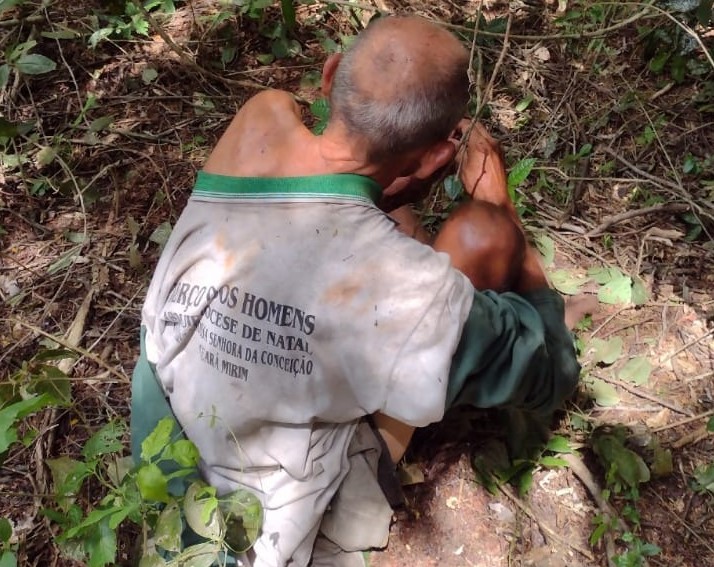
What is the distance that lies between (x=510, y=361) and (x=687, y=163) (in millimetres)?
1385

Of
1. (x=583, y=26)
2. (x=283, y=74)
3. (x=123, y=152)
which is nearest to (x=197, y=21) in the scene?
(x=283, y=74)

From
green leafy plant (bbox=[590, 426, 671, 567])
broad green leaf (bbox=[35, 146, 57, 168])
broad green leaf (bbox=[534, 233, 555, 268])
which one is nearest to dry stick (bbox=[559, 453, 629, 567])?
green leafy plant (bbox=[590, 426, 671, 567])

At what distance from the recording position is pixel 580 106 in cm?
260

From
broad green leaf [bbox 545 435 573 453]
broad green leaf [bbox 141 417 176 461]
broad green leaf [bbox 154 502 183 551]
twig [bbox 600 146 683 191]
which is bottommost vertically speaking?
broad green leaf [bbox 545 435 573 453]

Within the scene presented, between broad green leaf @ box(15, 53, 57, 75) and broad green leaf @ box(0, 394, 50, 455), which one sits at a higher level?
broad green leaf @ box(15, 53, 57, 75)

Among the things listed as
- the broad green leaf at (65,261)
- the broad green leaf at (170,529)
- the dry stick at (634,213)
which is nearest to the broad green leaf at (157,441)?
the broad green leaf at (170,529)

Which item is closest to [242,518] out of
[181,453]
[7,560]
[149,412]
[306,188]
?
[181,453]

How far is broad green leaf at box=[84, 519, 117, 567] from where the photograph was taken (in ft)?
4.39

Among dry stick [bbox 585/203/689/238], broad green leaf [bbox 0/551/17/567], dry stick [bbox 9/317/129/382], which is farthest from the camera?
dry stick [bbox 585/203/689/238]

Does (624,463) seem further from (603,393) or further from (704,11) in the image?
(704,11)

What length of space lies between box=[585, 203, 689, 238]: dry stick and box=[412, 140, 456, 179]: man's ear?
97 cm

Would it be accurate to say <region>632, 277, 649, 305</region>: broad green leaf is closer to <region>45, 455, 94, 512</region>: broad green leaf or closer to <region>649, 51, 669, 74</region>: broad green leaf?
<region>649, 51, 669, 74</region>: broad green leaf

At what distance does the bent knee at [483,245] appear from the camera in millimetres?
1639

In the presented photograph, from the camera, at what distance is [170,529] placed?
136cm
